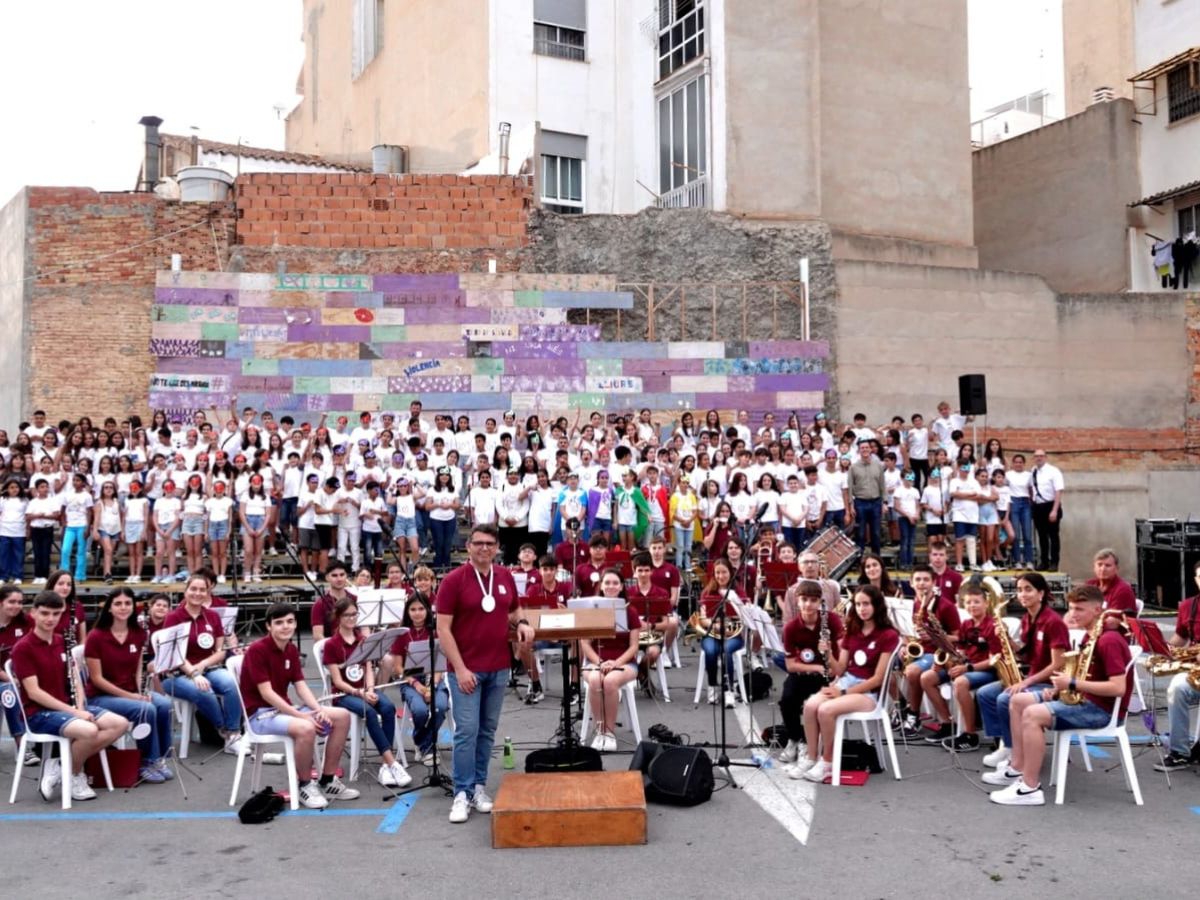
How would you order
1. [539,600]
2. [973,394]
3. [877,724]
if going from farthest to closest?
[973,394]
[539,600]
[877,724]

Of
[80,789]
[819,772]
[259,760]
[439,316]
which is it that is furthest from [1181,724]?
[439,316]

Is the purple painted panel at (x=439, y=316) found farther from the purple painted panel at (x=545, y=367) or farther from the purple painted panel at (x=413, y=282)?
the purple painted panel at (x=545, y=367)

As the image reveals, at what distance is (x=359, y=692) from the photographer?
8.45m

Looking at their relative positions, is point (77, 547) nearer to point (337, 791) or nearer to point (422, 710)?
point (422, 710)

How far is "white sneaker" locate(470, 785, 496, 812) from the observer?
739 centimetres

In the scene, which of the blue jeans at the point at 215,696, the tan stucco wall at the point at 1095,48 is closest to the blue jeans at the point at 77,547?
the blue jeans at the point at 215,696

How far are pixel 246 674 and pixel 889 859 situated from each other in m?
4.40

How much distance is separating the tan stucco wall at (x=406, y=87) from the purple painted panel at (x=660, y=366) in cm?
725

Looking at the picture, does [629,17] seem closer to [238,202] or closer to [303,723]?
[238,202]

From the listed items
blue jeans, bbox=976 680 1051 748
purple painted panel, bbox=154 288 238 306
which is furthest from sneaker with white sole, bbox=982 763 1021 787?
purple painted panel, bbox=154 288 238 306

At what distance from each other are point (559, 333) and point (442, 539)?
680cm

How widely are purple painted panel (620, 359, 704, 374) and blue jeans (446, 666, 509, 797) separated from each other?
14.0 m

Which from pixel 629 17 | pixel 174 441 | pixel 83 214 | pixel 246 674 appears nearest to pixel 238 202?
pixel 83 214

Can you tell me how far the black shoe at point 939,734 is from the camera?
9344mm
